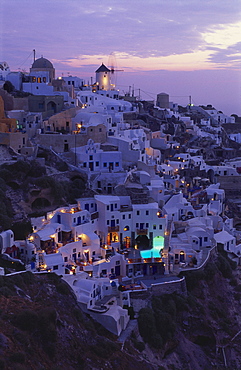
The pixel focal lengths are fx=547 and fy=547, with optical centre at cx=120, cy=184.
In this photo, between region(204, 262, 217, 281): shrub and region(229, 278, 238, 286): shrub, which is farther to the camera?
region(229, 278, 238, 286): shrub

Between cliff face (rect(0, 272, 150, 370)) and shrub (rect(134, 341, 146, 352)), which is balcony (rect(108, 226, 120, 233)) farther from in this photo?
shrub (rect(134, 341, 146, 352))

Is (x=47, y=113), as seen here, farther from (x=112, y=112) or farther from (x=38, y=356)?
(x=38, y=356)

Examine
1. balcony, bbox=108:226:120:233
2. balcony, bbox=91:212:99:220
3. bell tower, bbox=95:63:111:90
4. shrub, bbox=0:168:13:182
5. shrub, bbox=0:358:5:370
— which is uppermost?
bell tower, bbox=95:63:111:90

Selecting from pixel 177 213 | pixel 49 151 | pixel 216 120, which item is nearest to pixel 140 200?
pixel 177 213

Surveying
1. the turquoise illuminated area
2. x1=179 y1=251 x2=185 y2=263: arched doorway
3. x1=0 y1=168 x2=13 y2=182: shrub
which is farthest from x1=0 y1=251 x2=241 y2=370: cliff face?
x1=0 y1=168 x2=13 y2=182: shrub

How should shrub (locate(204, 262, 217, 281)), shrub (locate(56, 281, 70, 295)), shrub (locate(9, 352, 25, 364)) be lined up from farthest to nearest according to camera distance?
shrub (locate(204, 262, 217, 281))
shrub (locate(56, 281, 70, 295))
shrub (locate(9, 352, 25, 364))

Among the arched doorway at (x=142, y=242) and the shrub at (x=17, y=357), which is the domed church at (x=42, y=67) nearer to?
the arched doorway at (x=142, y=242)

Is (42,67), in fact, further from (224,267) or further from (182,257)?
(224,267)

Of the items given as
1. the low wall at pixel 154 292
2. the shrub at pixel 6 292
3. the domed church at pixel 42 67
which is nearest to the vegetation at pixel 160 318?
the low wall at pixel 154 292
